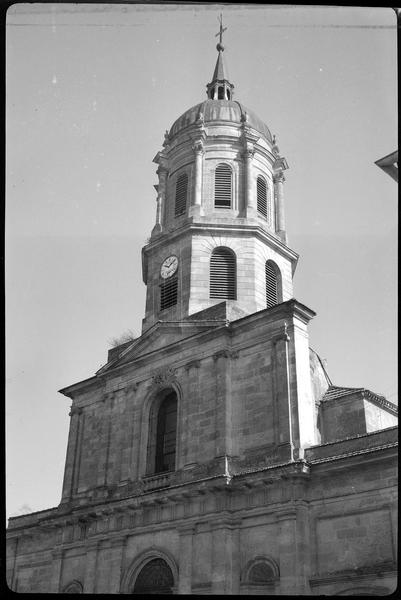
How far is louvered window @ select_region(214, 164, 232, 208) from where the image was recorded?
27.8 meters

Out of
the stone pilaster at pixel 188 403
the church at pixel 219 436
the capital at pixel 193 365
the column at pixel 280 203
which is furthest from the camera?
the column at pixel 280 203

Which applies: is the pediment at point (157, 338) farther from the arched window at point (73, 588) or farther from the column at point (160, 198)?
the arched window at point (73, 588)

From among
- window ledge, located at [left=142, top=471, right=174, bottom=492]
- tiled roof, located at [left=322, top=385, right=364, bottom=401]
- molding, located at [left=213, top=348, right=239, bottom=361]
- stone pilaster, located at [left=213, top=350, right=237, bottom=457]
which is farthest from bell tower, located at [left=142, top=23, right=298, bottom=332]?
window ledge, located at [left=142, top=471, right=174, bottom=492]

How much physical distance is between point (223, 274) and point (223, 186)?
4459 mm

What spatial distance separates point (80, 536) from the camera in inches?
879

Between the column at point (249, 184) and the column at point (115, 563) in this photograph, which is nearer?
the column at point (115, 563)

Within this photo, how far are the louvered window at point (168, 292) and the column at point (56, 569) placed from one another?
966cm

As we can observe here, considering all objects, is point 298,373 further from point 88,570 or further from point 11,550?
point 11,550

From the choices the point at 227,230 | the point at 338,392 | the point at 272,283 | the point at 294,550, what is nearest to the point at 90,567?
the point at 294,550

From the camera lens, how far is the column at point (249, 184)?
89.5 ft

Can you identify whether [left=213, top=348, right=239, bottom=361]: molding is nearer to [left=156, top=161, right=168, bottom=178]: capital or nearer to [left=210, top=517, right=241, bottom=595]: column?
[left=210, top=517, right=241, bottom=595]: column

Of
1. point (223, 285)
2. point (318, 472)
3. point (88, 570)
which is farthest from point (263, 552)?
point (223, 285)

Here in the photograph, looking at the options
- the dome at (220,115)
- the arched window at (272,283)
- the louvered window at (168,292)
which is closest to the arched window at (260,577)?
the arched window at (272,283)

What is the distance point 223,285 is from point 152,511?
8.95 m
